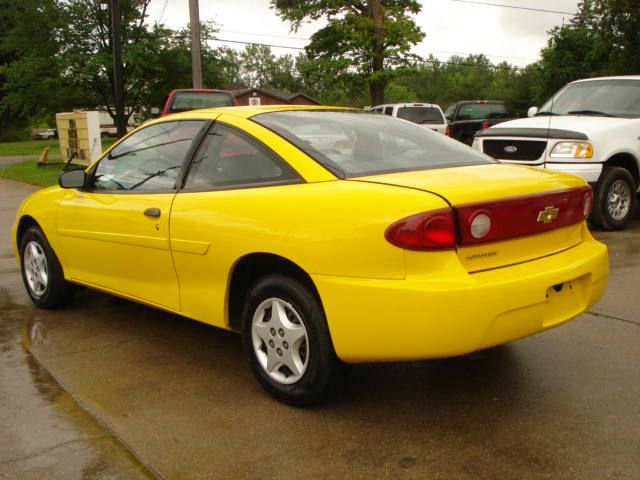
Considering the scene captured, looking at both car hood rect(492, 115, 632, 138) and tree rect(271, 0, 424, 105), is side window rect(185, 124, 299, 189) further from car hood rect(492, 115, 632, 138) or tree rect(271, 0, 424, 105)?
tree rect(271, 0, 424, 105)

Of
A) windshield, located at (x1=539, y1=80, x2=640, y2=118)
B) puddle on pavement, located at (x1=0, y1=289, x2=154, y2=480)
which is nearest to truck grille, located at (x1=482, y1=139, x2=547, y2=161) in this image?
windshield, located at (x1=539, y1=80, x2=640, y2=118)

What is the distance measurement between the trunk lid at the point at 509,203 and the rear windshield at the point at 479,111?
17.8 metres

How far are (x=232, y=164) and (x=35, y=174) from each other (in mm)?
15767

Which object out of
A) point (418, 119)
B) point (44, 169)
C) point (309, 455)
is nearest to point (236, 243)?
point (309, 455)

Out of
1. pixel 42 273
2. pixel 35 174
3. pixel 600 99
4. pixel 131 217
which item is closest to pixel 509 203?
A: pixel 131 217

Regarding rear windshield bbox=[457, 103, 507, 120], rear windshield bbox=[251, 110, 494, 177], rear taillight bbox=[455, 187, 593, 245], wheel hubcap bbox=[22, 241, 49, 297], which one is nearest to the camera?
rear taillight bbox=[455, 187, 593, 245]

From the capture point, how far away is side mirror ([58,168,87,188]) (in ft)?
15.5

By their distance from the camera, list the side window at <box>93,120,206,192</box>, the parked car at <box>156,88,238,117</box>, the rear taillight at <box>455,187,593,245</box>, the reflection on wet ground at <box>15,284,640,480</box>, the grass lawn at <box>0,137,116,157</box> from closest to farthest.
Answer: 1. the reflection on wet ground at <box>15,284,640,480</box>
2. the rear taillight at <box>455,187,593,245</box>
3. the side window at <box>93,120,206,192</box>
4. the parked car at <box>156,88,238,117</box>
5. the grass lawn at <box>0,137,116,157</box>

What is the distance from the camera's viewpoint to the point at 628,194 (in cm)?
807

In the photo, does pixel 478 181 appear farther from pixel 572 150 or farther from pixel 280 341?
pixel 572 150

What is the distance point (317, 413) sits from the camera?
10.9 feet

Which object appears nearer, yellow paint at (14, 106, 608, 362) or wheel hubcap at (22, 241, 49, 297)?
yellow paint at (14, 106, 608, 362)

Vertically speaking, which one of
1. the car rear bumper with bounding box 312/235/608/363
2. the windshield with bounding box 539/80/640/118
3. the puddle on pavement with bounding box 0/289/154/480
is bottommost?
the puddle on pavement with bounding box 0/289/154/480

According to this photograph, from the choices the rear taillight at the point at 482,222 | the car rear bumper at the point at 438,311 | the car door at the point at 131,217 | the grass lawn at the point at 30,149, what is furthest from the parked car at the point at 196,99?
the grass lawn at the point at 30,149
